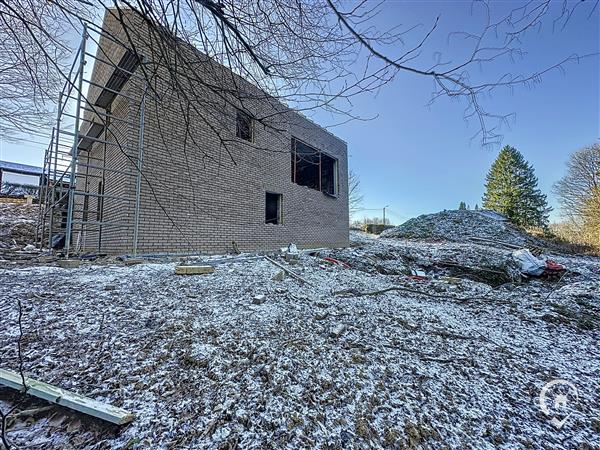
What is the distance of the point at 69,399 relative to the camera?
1.04 meters

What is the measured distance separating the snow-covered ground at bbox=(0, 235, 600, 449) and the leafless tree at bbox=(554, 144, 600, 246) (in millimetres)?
16463

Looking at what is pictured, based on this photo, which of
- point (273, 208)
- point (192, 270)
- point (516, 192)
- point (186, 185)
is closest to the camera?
point (192, 270)

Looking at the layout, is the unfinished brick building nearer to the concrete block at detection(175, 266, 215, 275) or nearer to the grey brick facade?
the grey brick facade

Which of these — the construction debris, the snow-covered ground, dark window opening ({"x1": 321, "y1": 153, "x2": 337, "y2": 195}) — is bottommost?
the snow-covered ground

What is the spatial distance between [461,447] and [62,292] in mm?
3106

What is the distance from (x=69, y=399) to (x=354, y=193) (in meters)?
23.9

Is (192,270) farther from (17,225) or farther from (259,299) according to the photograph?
(17,225)

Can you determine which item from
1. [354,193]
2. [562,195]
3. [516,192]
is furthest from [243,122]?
[516,192]

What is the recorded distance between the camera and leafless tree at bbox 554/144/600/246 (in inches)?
533

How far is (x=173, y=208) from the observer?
5.10 m

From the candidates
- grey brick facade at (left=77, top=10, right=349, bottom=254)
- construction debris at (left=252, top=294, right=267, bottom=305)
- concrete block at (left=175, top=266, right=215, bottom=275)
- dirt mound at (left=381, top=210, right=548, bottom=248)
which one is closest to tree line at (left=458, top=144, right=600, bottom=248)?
dirt mound at (left=381, top=210, right=548, bottom=248)

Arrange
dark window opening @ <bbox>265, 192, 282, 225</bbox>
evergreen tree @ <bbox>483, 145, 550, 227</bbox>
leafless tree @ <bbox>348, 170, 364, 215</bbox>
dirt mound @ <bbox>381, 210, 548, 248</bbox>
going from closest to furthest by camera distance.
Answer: dark window opening @ <bbox>265, 192, 282, 225</bbox> < dirt mound @ <bbox>381, 210, 548, 248</bbox> < evergreen tree @ <bbox>483, 145, 550, 227</bbox> < leafless tree @ <bbox>348, 170, 364, 215</bbox>

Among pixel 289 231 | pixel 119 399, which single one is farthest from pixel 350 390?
pixel 289 231

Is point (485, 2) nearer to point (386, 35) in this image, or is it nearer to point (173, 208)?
point (386, 35)
